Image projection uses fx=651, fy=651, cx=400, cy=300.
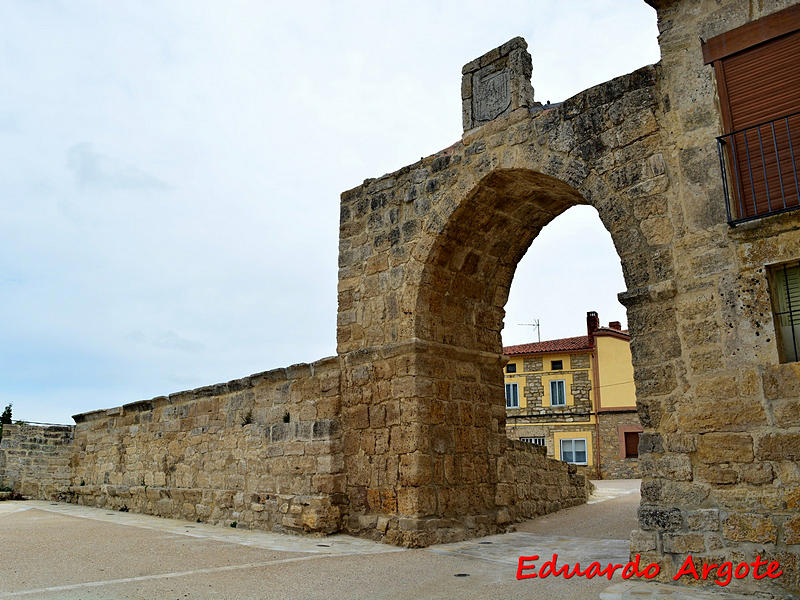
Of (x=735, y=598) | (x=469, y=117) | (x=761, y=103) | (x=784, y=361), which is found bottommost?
(x=735, y=598)

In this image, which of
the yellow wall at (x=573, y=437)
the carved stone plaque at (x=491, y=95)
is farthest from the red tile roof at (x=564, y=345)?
the carved stone plaque at (x=491, y=95)

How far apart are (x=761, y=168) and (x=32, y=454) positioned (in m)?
15.0

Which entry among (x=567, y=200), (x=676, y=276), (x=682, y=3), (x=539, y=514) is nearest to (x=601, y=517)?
(x=539, y=514)

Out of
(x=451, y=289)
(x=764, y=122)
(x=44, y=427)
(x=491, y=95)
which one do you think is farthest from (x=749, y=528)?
(x=44, y=427)

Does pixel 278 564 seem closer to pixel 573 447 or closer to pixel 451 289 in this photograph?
pixel 451 289

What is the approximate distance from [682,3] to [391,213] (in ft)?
11.3

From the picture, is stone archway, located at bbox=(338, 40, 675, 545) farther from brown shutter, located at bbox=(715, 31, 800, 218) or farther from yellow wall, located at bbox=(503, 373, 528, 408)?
yellow wall, located at bbox=(503, 373, 528, 408)

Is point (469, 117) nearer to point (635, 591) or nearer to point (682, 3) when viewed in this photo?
point (682, 3)

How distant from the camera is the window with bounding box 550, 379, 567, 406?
2236 cm

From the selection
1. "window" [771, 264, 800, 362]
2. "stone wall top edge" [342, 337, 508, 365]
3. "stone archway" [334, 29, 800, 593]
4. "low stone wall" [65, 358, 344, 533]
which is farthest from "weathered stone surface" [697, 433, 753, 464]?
"low stone wall" [65, 358, 344, 533]

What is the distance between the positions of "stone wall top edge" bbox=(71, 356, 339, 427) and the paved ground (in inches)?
70.0

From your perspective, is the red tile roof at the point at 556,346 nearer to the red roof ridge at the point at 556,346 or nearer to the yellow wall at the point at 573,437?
the red roof ridge at the point at 556,346

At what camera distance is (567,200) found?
6.83 m

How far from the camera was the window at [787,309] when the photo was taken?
4.31 meters
